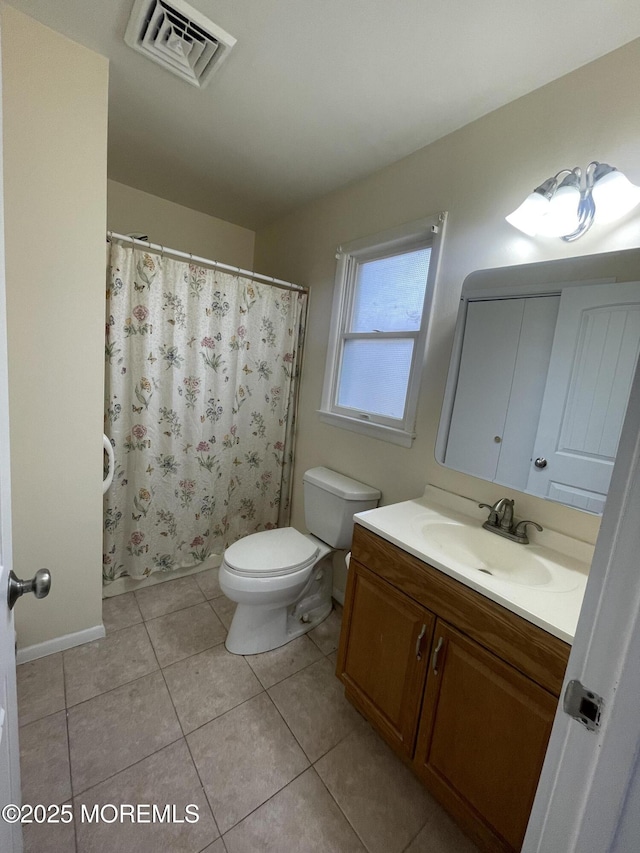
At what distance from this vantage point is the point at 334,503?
1854 millimetres

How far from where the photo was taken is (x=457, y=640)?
3.34 feet

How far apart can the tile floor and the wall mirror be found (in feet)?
3.64

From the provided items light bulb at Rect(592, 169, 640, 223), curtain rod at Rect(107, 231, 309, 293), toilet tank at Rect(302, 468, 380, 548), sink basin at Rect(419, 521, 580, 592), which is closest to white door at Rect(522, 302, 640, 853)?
sink basin at Rect(419, 521, 580, 592)

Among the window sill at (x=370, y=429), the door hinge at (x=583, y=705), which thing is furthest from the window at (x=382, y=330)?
the door hinge at (x=583, y=705)

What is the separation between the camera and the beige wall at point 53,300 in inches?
48.8

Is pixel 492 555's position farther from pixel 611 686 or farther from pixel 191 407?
pixel 191 407

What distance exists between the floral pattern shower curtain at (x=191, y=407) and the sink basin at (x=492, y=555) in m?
1.33

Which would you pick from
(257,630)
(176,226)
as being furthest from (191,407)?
(176,226)

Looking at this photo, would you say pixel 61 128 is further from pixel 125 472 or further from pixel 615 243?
pixel 615 243

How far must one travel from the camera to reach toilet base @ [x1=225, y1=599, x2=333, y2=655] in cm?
166

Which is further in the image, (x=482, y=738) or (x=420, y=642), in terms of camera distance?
(x=420, y=642)

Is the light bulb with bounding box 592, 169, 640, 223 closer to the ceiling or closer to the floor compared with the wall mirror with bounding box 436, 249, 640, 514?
closer to the ceiling

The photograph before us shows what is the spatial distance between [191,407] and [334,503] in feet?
3.17

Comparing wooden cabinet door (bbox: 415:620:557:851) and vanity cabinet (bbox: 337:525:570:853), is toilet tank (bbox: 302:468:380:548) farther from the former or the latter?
wooden cabinet door (bbox: 415:620:557:851)
